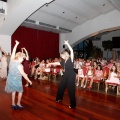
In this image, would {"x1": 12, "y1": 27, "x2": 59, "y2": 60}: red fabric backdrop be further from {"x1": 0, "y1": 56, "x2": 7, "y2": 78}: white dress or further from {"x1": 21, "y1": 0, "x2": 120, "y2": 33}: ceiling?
{"x1": 0, "y1": 56, "x2": 7, "y2": 78}: white dress

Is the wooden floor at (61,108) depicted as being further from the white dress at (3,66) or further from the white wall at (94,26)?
the white wall at (94,26)

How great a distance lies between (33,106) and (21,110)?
39cm

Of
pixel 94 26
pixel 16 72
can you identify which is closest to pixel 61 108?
pixel 16 72

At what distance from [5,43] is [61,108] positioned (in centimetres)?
805

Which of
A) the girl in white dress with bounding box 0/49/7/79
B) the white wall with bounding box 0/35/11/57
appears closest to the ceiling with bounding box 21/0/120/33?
the white wall with bounding box 0/35/11/57

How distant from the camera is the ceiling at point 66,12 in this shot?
10.4 meters

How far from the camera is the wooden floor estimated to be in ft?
11.9

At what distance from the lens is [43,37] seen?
13648mm

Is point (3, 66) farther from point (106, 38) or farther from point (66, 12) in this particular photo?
point (106, 38)

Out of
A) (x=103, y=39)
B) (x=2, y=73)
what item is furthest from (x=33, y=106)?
(x=103, y=39)

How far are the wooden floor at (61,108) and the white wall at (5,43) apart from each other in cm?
627

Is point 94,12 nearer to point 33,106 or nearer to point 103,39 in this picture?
point 103,39

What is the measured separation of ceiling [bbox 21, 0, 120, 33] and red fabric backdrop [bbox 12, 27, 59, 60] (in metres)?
0.82

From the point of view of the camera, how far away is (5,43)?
435 inches
